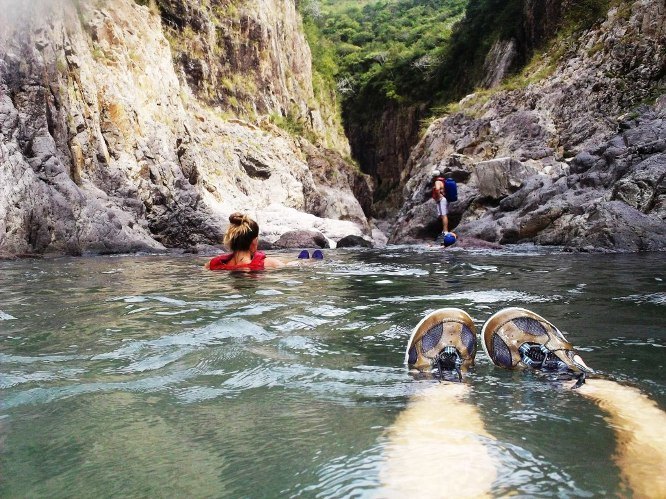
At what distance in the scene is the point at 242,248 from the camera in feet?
21.4

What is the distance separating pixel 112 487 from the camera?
139 centimetres

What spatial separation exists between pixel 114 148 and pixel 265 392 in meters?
17.2

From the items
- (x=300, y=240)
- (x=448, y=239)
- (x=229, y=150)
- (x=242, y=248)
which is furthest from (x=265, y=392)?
(x=229, y=150)

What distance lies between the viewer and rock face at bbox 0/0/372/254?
1342 centimetres

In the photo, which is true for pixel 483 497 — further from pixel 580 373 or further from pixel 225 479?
pixel 580 373

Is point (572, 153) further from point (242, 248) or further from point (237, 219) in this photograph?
point (237, 219)

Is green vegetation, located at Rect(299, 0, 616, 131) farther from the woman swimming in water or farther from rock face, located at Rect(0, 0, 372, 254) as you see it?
the woman swimming in water

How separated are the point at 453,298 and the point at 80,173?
1425 centimetres

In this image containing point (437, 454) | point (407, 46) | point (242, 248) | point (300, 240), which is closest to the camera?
point (437, 454)

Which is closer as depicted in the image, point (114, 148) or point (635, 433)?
point (635, 433)

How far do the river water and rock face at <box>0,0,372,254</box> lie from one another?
9.93 m

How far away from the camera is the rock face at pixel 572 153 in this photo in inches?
437

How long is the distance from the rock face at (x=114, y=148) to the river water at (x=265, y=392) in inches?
391

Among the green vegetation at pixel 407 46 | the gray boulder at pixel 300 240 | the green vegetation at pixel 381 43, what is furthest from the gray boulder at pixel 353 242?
the green vegetation at pixel 381 43
